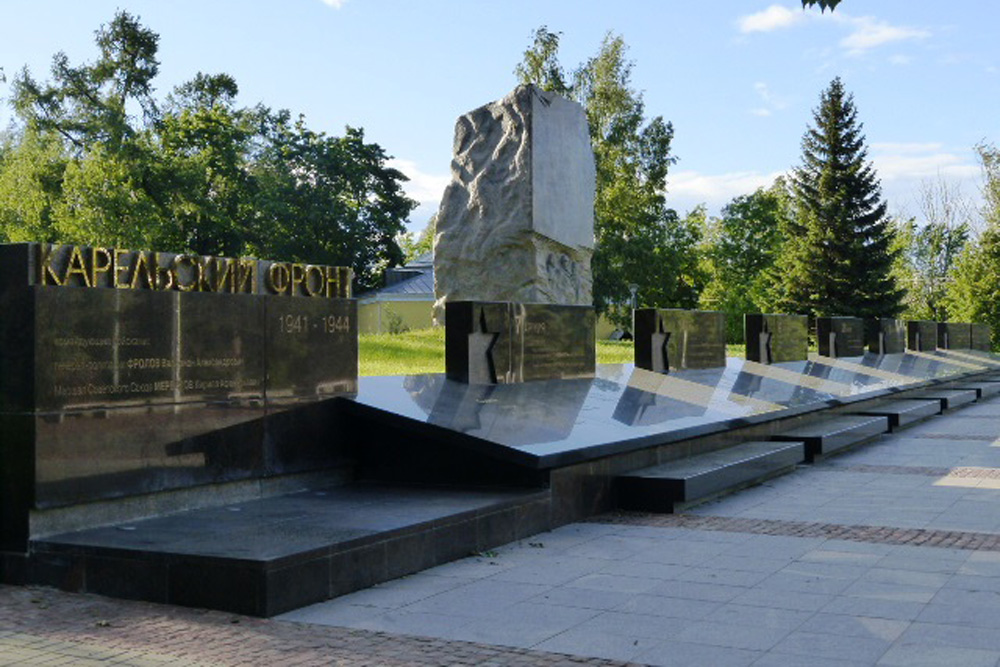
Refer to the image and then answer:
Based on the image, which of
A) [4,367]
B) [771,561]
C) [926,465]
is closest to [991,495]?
[926,465]

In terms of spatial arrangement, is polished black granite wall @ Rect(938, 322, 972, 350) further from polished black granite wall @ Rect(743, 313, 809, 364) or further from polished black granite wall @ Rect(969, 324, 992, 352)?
polished black granite wall @ Rect(743, 313, 809, 364)

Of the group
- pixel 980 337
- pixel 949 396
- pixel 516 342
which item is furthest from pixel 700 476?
pixel 980 337

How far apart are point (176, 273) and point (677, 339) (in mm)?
11742

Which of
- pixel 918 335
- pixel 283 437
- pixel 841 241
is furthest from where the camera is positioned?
pixel 841 241

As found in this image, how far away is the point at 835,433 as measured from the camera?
14039 millimetres

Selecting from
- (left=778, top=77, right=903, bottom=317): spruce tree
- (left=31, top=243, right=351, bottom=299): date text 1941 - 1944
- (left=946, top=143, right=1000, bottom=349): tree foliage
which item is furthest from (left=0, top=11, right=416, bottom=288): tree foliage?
(left=31, top=243, right=351, bottom=299): date text 1941 - 1944

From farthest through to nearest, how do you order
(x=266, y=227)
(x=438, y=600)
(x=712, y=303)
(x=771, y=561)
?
(x=712, y=303) < (x=266, y=227) < (x=771, y=561) < (x=438, y=600)

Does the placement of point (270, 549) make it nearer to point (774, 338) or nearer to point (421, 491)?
point (421, 491)

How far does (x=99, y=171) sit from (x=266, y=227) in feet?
27.8

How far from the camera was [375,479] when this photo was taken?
946 centimetres

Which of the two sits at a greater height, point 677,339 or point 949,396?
point 677,339

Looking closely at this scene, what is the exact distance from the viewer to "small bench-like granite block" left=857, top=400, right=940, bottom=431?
17125 mm

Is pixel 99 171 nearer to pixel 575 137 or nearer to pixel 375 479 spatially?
pixel 575 137

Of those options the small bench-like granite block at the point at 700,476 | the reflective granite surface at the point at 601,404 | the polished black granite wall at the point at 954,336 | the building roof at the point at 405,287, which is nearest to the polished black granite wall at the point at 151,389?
the reflective granite surface at the point at 601,404
